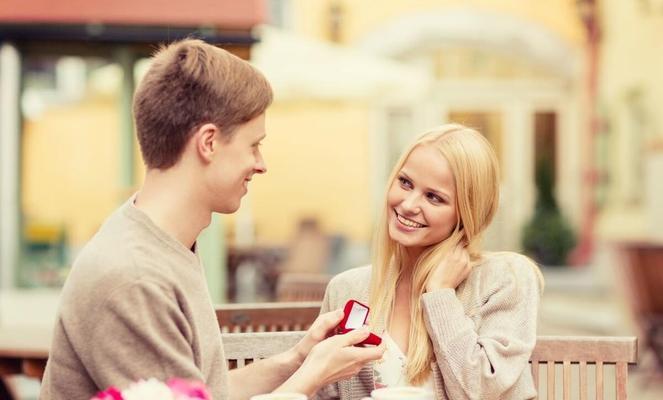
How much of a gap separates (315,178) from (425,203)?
1512 cm

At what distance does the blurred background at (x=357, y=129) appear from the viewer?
7.92m

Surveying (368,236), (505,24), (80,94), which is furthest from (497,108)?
(80,94)

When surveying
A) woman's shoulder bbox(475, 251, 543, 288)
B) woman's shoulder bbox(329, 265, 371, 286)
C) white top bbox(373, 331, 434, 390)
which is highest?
woman's shoulder bbox(475, 251, 543, 288)

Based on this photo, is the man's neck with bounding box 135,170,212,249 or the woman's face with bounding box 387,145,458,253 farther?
the woman's face with bounding box 387,145,458,253

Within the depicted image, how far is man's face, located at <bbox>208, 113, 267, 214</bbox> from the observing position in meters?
2.17

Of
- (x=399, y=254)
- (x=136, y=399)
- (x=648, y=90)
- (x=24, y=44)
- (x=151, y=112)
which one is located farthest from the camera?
(x=648, y=90)

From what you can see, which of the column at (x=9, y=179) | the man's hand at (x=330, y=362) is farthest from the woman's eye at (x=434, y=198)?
the column at (x=9, y=179)

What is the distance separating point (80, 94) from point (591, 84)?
37.6 feet

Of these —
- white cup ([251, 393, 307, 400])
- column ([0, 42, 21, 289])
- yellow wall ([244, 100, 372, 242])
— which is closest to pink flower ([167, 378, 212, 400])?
white cup ([251, 393, 307, 400])

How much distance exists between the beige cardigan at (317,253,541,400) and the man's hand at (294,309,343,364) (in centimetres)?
28

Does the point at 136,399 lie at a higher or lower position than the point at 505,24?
lower

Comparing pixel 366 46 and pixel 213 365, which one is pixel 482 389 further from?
pixel 366 46

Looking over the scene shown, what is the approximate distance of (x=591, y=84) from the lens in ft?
59.1

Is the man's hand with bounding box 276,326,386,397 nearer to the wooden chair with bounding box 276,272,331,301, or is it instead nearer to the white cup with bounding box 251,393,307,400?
the white cup with bounding box 251,393,307,400
